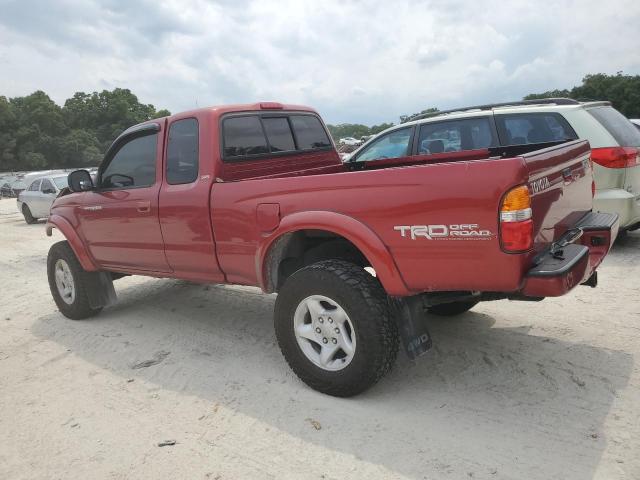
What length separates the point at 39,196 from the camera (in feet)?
47.6

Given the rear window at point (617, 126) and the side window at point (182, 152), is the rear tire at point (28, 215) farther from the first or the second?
the rear window at point (617, 126)

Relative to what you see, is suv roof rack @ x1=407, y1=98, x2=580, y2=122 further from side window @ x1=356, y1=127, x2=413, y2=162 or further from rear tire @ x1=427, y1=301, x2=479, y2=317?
rear tire @ x1=427, y1=301, x2=479, y2=317

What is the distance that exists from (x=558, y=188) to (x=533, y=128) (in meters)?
3.22

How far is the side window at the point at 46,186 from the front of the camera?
48.2ft

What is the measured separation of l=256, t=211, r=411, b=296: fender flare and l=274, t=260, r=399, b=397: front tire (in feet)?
0.55

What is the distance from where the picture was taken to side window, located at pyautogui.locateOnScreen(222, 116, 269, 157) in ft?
12.7

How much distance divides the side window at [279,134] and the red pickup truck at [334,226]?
14 mm

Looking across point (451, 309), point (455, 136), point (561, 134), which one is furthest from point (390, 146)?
point (451, 309)

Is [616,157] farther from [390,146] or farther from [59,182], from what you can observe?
[59,182]

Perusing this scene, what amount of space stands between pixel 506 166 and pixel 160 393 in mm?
2637

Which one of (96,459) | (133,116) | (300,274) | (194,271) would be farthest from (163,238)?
(133,116)

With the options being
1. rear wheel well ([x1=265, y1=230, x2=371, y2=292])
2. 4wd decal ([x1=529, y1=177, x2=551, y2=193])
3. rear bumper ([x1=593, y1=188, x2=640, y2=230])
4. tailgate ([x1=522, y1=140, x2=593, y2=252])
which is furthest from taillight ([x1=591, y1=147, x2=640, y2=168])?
rear wheel well ([x1=265, y1=230, x2=371, y2=292])

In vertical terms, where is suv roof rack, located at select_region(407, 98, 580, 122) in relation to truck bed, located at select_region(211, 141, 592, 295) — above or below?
above

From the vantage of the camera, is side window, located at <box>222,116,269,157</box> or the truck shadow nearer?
the truck shadow
